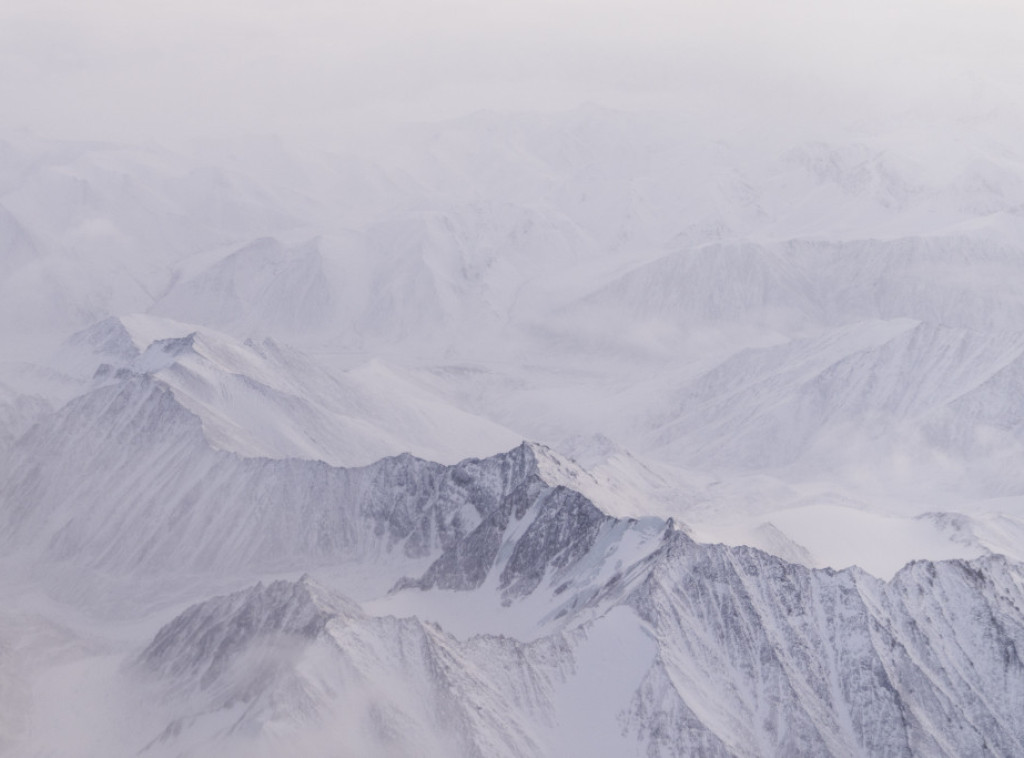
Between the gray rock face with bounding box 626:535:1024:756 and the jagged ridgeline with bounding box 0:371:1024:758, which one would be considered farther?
the gray rock face with bounding box 626:535:1024:756

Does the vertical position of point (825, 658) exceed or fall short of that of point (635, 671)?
it falls short

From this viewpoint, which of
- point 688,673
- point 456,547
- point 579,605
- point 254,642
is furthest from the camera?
point 456,547

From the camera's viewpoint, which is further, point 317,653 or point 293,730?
point 317,653

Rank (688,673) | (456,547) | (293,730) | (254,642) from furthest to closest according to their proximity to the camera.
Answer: (456,547)
(254,642)
(688,673)
(293,730)

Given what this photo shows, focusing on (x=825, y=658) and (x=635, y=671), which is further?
(x=825, y=658)

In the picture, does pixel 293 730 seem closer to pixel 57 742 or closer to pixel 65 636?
pixel 57 742

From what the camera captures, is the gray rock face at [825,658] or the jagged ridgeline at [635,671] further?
the gray rock face at [825,658]

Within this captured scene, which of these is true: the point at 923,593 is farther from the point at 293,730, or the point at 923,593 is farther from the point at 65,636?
the point at 65,636

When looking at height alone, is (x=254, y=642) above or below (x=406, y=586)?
above

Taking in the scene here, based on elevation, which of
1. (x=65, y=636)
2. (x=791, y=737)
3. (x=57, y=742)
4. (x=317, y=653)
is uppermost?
(x=317, y=653)

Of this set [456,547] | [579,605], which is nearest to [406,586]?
[456,547]
